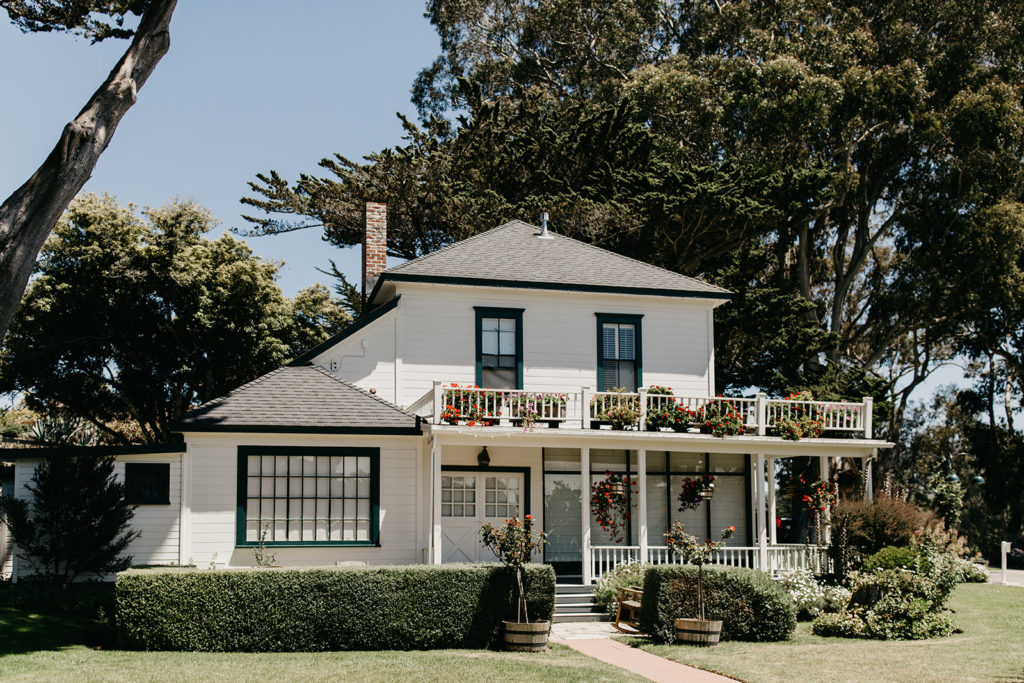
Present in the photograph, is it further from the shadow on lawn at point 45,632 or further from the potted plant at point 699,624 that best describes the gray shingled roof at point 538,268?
the shadow on lawn at point 45,632

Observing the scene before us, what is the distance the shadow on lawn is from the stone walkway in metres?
7.15

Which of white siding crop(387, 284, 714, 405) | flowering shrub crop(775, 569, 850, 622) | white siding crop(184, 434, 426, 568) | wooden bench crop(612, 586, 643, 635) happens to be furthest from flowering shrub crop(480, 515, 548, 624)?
white siding crop(387, 284, 714, 405)

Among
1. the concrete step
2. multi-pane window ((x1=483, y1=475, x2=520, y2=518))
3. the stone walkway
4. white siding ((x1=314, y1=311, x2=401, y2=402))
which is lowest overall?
the concrete step

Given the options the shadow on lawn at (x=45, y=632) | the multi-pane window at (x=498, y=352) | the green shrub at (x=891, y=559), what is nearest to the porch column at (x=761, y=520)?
the green shrub at (x=891, y=559)

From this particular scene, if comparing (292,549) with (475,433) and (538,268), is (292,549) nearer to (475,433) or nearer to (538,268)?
(475,433)

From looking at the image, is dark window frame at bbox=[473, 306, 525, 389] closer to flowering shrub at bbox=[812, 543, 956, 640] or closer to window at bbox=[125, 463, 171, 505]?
window at bbox=[125, 463, 171, 505]

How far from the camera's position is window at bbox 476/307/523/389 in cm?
2192

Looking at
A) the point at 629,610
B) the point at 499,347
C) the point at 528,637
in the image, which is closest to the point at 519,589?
the point at 528,637

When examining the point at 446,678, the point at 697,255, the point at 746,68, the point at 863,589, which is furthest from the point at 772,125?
the point at 446,678

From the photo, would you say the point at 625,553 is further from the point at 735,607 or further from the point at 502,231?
the point at 502,231

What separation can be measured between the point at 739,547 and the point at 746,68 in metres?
20.7

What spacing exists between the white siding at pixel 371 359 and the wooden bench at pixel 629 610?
258 inches

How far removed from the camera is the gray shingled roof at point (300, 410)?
63.4 feet

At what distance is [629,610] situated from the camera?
58.9 feet
